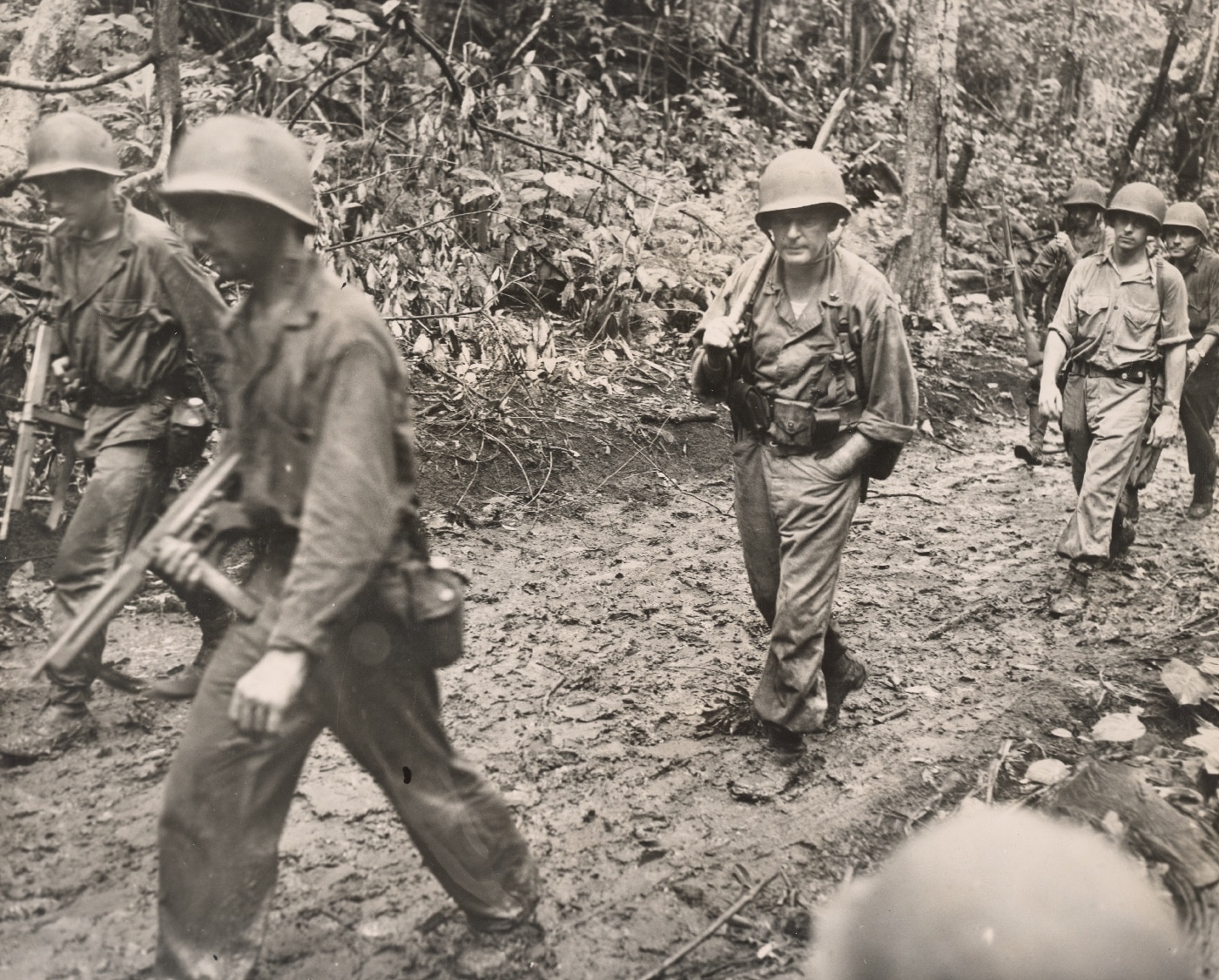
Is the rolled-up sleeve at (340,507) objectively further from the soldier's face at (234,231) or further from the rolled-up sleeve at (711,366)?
the rolled-up sleeve at (711,366)

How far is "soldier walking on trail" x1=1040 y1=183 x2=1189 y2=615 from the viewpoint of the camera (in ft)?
20.0

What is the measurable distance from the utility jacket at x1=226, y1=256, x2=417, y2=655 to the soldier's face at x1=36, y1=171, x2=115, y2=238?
6.28 feet

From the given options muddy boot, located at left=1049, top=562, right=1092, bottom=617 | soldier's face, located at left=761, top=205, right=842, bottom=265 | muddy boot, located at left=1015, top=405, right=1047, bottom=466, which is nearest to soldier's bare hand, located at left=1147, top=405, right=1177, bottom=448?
muddy boot, located at left=1049, top=562, right=1092, bottom=617

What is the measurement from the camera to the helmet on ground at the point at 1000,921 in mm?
1366

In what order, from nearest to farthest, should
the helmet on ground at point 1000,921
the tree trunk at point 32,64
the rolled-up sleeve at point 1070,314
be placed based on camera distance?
the helmet on ground at point 1000,921 < the tree trunk at point 32,64 < the rolled-up sleeve at point 1070,314

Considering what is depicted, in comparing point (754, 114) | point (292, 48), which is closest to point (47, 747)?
point (292, 48)

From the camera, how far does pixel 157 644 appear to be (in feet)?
16.5

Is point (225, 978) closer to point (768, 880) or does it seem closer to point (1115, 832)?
point (768, 880)

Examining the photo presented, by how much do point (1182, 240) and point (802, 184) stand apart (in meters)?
5.08

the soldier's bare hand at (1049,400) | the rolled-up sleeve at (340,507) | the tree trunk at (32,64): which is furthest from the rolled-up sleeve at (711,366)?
the tree trunk at (32,64)

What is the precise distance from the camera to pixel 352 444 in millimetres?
2340

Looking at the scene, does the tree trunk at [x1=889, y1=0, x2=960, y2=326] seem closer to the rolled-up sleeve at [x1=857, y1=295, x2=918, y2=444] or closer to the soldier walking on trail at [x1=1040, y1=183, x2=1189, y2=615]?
the soldier walking on trail at [x1=1040, y1=183, x2=1189, y2=615]

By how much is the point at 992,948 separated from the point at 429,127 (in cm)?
753

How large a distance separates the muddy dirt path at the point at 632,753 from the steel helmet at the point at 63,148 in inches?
86.0
